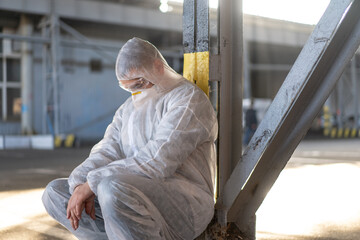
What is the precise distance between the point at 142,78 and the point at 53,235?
1.55m

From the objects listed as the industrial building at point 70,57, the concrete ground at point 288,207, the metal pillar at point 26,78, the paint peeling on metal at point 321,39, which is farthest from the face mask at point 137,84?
the metal pillar at point 26,78

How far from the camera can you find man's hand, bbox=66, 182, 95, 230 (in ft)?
6.55

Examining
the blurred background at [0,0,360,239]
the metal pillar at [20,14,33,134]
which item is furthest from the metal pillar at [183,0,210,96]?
the metal pillar at [20,14,33,134]

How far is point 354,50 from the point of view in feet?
6.40

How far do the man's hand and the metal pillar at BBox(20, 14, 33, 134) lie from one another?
1488 centimetres

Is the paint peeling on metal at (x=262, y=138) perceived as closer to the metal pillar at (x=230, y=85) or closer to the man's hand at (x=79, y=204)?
the metal pillar at (x=230, y=85)

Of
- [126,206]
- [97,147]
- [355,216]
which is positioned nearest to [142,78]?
[97,147]

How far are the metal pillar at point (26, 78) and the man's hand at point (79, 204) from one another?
14.9 metres

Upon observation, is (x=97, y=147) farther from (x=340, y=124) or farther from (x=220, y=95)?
(x=340, y=124)

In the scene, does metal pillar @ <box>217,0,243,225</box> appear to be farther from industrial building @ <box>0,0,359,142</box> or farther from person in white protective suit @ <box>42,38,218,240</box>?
industrial building @ <box>0,0,359,142</box>

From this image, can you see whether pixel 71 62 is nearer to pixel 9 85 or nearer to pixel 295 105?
pixel 9 85

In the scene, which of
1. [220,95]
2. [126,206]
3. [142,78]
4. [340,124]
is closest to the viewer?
[126,206]

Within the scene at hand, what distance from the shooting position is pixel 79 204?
6.53ft

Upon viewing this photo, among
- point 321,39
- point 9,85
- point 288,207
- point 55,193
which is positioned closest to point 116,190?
point 55,193
